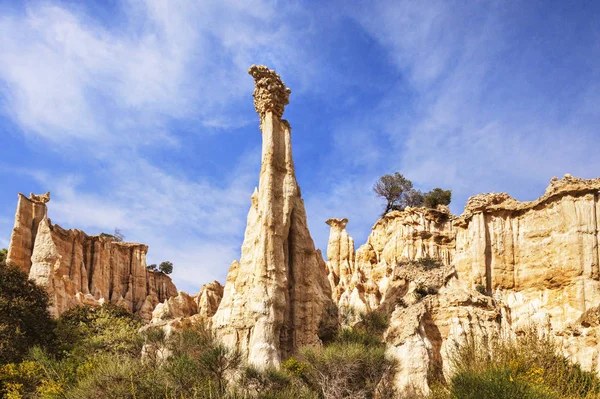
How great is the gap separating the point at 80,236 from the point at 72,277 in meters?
5.24

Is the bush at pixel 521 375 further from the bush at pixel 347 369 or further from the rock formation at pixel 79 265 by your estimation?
the rock formation at pixel 79 265

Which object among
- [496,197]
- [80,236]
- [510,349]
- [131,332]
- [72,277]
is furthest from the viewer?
[80,236]

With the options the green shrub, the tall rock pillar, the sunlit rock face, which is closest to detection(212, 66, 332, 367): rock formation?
the sunlit rock face

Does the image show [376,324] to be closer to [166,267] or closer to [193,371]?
[193,371]

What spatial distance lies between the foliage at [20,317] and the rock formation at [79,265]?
18.3ft

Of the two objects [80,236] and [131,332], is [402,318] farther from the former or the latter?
[80,236]

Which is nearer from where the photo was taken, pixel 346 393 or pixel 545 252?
pixel 346 393

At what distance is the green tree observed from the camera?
5100 centimetres

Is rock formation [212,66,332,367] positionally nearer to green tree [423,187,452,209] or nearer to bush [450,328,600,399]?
bush [450,328,600,399]

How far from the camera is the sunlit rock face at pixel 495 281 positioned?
24464 mm

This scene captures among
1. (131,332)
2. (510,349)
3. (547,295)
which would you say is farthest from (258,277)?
(547,295)

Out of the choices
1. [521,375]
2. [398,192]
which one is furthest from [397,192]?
[521,375]

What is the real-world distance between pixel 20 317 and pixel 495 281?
26.6 metres

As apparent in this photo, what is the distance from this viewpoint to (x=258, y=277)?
91.1 ft
